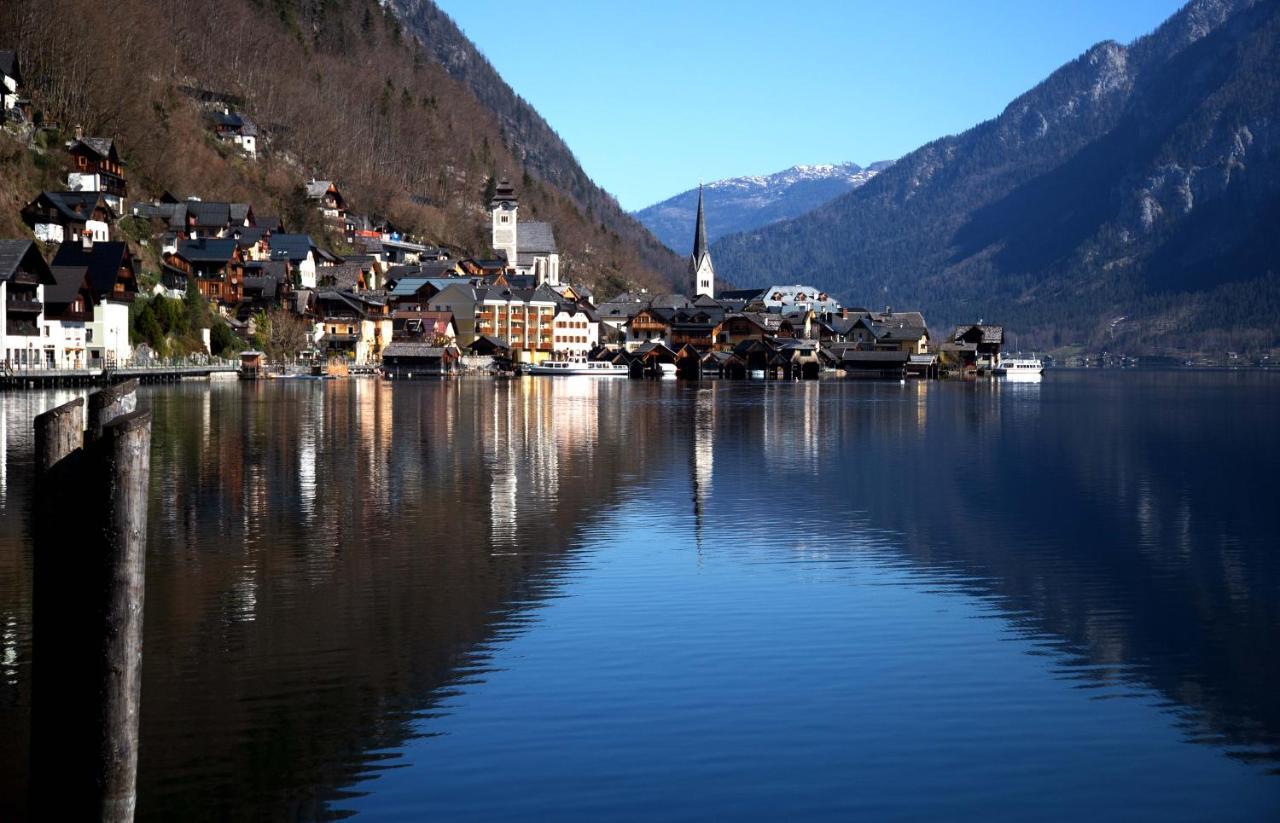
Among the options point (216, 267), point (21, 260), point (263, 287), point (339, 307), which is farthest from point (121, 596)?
point (339, 307)

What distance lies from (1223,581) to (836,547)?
6.53 metres

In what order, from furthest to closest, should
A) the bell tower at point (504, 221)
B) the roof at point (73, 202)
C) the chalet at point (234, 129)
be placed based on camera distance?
the bell tower at point (504, 221) → the chalet at point (234, 129) → the roof at point (73, 202)

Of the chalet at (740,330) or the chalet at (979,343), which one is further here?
the chalet at (979,343)

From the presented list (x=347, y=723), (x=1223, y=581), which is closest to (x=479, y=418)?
(x=1223, y=581)

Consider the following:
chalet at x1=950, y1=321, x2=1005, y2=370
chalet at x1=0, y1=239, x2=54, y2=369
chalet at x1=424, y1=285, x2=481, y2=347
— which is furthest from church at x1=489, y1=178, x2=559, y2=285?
chalet at x1=0, y1=239, x2=54, y2=369

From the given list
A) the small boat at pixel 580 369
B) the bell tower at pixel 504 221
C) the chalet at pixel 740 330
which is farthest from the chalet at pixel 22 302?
the bell tower at pixel 504 221

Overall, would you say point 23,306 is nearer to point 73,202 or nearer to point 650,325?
point 73,202

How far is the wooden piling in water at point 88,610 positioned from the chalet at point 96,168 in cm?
9482

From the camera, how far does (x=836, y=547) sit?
2481 cm

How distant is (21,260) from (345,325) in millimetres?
51698

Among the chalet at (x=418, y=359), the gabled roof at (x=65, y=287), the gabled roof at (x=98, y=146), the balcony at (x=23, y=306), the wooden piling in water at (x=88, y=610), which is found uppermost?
the gabled roof at (x=98, y=146)

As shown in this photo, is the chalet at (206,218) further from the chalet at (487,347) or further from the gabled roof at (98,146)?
the chalet at (487,347)

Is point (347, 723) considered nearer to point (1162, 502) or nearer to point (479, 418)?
point (1162, 502)

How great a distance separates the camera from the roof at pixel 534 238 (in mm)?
181875
